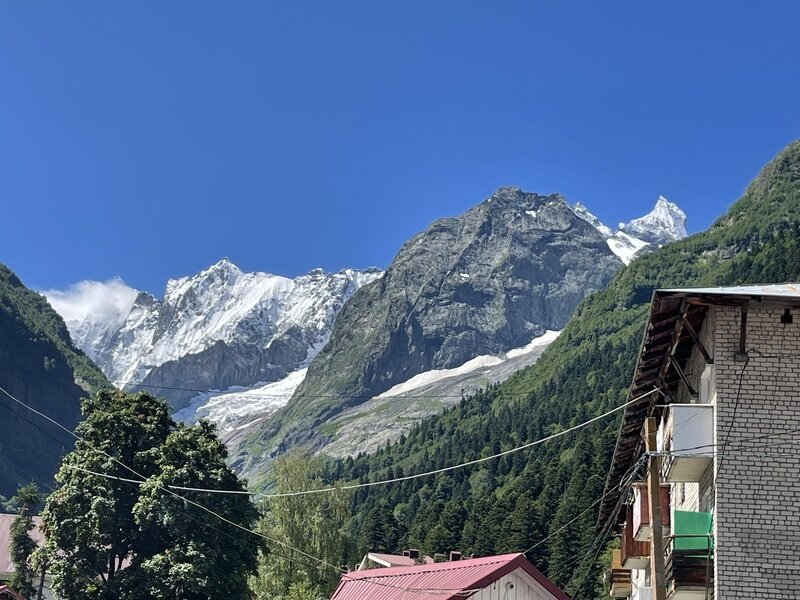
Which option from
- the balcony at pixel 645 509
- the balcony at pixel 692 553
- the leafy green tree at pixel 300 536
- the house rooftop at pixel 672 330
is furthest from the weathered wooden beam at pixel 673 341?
the leafy green tree at pixel 300 536

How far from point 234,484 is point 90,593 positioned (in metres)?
9.09

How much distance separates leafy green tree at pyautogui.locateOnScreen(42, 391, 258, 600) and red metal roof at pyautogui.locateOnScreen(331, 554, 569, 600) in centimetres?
1232

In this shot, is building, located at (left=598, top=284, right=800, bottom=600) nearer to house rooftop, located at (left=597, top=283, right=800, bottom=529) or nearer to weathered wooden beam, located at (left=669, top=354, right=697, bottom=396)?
house rooftop, located at (left=597, top=283, right=800, bottom=529)

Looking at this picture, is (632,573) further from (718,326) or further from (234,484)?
(234,484)

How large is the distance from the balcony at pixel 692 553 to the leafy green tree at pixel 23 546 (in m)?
57.1

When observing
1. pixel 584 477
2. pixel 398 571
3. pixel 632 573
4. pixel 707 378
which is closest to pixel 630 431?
pixel 707 378

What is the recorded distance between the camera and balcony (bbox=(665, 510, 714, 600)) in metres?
23.1

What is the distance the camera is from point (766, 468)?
22.5 m

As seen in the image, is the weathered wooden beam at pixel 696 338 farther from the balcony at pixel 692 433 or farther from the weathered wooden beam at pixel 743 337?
the balcony at pixel 692 433

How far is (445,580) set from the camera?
36.9m

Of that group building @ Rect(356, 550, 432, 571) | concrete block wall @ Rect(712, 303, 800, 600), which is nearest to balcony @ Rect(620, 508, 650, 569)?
concrete block wall @ Rect(712, 303, 800, 600)

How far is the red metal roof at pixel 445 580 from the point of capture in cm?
3469

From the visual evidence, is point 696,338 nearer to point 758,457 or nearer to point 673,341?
point 673,341

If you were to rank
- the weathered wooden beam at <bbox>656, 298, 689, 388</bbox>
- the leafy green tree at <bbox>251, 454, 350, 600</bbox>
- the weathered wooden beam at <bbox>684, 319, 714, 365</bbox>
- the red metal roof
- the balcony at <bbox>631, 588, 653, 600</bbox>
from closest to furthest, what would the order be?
the weathered wooden beam at <bbox>656, 298, 689, 388</bbox> → the weathered wooden beam at <bbox>684, 319, 714, 365</bbox> → the balcony at <bbox>631, 588, 653, 600</bbox> → the red metal roof → the leafy green tree at <bbox>251, 454, 350, 600</bbox>
